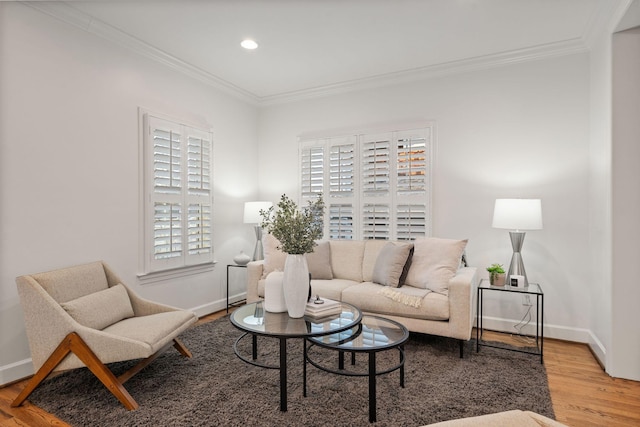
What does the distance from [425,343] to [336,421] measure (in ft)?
4.94

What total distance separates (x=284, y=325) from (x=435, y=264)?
62.8 inches

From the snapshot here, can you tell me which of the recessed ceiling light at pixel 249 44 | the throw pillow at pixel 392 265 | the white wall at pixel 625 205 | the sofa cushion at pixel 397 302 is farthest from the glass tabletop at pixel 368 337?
the recessed ceiling light at pixel 249 44

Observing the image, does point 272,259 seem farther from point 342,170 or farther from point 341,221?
point 342,170

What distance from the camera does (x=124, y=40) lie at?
3396 mm

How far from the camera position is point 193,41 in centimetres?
349

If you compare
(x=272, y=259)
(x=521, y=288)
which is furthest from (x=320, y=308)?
(x=521, y=288)

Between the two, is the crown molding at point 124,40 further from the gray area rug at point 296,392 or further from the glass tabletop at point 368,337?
the glass tabletop at point 368,337

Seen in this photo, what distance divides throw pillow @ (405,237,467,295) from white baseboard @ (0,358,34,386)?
306 centimetres

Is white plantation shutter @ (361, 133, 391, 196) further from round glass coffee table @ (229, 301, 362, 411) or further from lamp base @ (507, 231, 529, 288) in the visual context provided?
round glass coffee table @ (229, 301, 362, 411)

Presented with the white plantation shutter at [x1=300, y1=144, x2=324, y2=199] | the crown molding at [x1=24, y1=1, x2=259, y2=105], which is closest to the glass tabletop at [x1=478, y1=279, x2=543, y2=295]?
the white plantation shutter at [x1=300, y1=144, x2=324, y2=199]

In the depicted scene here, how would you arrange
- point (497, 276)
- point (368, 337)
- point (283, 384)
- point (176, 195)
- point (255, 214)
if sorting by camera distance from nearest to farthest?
point (283, 384), point (368, 337), point (497, 276), point (176, 195), point (255, 214)

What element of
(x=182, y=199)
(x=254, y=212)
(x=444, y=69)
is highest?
(x=444, y=69)

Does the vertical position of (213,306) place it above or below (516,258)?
below

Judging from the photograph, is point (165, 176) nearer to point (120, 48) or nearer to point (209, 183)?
point (209, 183)
